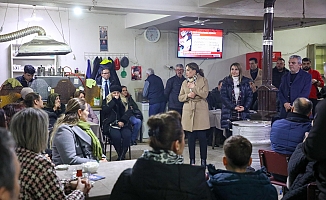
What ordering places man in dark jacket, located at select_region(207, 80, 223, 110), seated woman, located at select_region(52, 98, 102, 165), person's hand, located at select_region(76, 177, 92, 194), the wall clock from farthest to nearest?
the wall clock
man in dark jacket, located at select_region(207, 80, 223, 110)
seated woman, located at select_region(52, 98, 102, 165)
person's hand, located at select_region(76, 177, 92, 194)

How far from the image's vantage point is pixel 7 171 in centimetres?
122

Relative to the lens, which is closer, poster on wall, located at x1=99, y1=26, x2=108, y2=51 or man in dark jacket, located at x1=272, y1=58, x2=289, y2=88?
man in dark jacket, located at x1=272, y1=58, x2=289, y2=88

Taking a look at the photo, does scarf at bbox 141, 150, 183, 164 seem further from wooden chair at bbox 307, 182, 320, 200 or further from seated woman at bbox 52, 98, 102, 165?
seated woman at bbox 52, 98, 102, 165

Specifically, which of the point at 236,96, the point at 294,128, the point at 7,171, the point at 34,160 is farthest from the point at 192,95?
the point at 7,171

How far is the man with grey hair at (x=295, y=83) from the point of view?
5.77m

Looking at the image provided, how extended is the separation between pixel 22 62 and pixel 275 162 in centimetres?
633

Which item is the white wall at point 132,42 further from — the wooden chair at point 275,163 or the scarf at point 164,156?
the scarf at point 164,156

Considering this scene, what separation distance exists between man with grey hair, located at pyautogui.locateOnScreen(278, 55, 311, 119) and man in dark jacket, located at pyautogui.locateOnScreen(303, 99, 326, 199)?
11.2 ft

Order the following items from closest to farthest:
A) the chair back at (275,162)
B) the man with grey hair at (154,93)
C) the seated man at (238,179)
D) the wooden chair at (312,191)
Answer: the seated man at (238,179), the wooden chair at (312,191), the chair back at (275,162), the man with grey hair at (154,93)

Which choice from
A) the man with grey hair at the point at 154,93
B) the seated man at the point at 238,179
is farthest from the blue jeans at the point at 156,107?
the seated man at the point at 238,179

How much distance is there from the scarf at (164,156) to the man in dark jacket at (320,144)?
0.80m

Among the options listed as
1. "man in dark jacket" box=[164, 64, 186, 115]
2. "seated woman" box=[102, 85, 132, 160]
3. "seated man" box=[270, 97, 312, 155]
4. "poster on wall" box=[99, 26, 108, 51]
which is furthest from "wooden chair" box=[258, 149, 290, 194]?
"poster on wall" box=[99, 26, 108, 51]

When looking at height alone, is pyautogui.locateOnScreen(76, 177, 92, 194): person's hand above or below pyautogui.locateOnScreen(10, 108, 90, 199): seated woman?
below

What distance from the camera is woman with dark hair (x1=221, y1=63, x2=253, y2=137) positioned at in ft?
19.3
